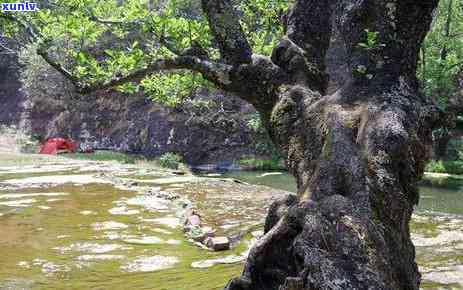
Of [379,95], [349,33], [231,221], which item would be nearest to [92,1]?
[349,33]

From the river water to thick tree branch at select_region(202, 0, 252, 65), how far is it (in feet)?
8.08

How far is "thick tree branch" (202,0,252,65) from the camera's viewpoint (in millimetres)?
5281

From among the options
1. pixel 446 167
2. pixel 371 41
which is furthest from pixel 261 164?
pixel 371 41

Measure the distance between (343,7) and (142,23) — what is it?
2.13 meters

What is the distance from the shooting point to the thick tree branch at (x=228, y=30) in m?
5.28

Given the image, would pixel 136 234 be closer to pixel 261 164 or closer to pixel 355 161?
pixel 355 161

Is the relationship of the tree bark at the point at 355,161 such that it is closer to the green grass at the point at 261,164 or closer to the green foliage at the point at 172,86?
the green foliage at the point at 172,86

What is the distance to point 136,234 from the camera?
9000mm

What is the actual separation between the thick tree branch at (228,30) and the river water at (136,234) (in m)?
2.46

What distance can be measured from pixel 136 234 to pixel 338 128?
5.47 metres

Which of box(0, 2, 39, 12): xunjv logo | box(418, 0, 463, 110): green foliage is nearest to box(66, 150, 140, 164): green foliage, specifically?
box(418, 0, 463, 110): green foliage

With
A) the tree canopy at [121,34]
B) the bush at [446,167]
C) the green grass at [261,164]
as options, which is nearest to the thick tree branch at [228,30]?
the tree canopy at [121,34]

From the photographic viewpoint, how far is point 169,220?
10180 mm

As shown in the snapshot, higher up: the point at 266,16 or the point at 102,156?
the point at 266,16
